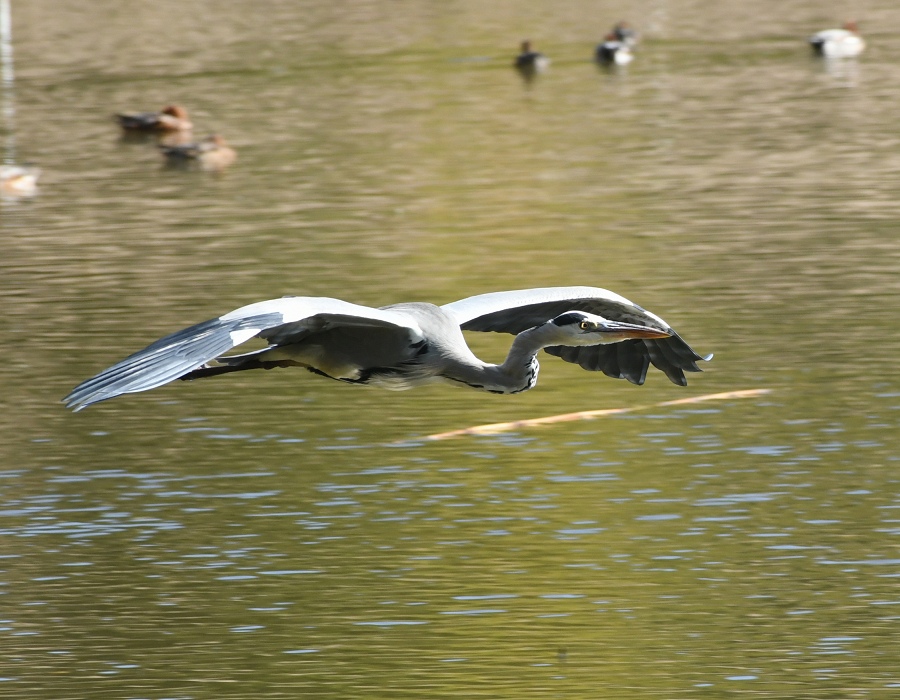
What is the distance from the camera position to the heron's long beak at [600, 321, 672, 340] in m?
10.2

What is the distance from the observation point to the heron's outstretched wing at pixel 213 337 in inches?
348

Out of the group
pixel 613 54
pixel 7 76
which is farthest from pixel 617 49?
pixel 7 76

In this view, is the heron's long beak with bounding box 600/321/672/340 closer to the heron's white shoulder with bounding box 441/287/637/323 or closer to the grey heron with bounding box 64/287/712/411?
the grey heron with bounding box 64/287/712/411

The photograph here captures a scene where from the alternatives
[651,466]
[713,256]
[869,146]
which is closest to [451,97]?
[869,146]

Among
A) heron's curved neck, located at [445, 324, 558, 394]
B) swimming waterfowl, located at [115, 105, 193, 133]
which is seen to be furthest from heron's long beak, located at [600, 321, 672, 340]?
swimming waterfowl, located at [115, 105, 193, 133]

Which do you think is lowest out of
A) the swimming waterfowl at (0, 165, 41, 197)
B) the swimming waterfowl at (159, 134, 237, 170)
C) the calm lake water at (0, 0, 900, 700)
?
the calm lake water at (0, 0, 900, 700)

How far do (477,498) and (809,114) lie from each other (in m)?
22.5

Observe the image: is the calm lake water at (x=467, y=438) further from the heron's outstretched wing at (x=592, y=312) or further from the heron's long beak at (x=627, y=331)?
the heron's long beak at (x=627, y=331)

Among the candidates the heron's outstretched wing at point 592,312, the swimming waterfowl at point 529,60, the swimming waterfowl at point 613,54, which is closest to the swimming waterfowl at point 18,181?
the swimming waterfowl at point 529,60

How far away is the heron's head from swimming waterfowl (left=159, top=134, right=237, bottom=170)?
23135 millimetres

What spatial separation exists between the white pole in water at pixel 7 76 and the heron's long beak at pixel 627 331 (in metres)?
25.3

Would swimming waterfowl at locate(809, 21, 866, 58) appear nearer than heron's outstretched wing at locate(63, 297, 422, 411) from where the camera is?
No

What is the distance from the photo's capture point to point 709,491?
14.5 m

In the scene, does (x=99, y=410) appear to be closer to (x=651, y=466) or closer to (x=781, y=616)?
(x=651, y=466)
